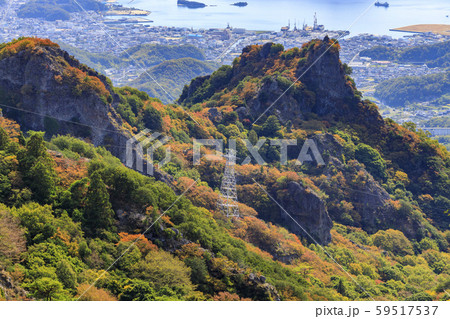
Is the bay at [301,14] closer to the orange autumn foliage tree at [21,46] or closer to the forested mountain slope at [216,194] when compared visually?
the forested mountain slope at [216,194]

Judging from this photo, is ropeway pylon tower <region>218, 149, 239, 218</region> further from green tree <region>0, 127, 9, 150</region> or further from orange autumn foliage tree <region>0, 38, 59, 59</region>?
orange autumn foliage tree <region>0, 38, 59, 59</region>

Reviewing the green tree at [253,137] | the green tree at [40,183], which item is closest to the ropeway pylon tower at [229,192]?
the green tree at [253,137]

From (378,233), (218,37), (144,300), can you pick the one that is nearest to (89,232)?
(144,300)

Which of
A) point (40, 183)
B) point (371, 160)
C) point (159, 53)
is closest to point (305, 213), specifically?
point (371, 160)

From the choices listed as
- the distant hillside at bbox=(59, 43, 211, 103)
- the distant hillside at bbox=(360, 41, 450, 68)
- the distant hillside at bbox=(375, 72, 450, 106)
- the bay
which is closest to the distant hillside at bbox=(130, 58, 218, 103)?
the distant hillside at bbox=(59, 43, 211, 103)

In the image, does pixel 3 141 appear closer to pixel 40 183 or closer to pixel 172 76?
pixel 40 183

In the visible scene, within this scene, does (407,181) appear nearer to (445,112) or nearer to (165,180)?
(165,180)

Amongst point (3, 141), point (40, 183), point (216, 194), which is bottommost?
point (216, 194)
